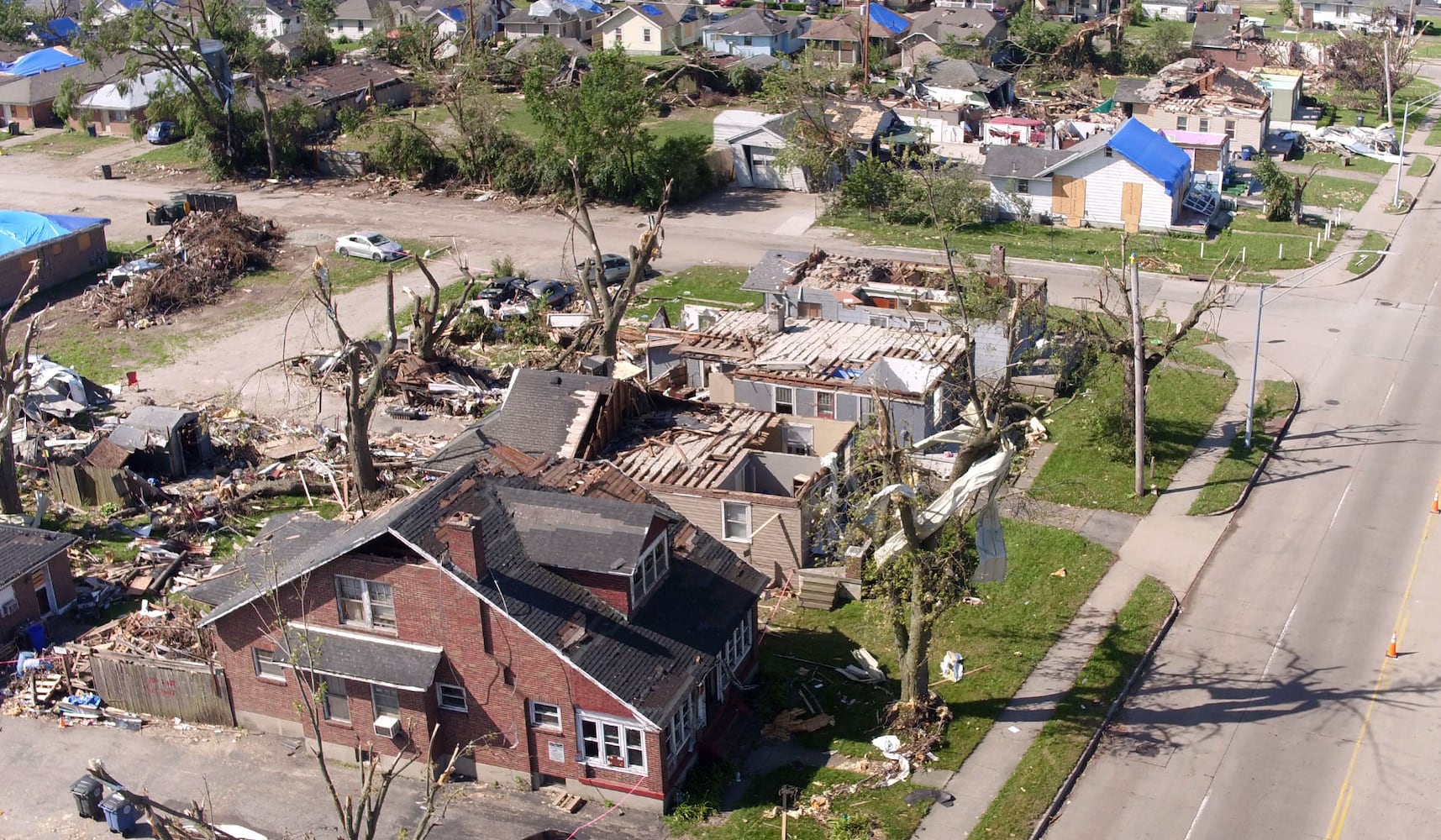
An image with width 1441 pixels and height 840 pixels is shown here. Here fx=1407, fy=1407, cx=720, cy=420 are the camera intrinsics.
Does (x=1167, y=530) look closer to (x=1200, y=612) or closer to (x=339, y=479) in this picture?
(x=1200, y=612)

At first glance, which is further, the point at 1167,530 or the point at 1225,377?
the point at 1225,377

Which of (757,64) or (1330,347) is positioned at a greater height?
(757,64)

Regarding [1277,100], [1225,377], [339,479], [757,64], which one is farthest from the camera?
[757,64]

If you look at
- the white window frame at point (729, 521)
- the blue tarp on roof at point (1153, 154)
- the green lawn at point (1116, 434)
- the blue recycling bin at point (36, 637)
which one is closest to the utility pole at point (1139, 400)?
the green lawn at point (1116, 434)

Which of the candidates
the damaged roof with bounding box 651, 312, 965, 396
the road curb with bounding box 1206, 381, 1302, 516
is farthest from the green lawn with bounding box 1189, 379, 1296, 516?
the damaged roof with bounding box 651, 312, 965, 396

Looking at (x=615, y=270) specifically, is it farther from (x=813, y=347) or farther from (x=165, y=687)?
(x=165, y=687)

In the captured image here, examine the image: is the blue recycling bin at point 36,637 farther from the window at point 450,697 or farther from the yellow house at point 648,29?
the yellow house at point 648,29

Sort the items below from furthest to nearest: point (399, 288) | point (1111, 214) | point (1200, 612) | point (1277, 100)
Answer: point (1277, 100) < point (1111, 214) < point (399, 288) < point (1200, 612)

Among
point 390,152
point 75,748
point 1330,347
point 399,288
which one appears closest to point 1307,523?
point 1330,347
